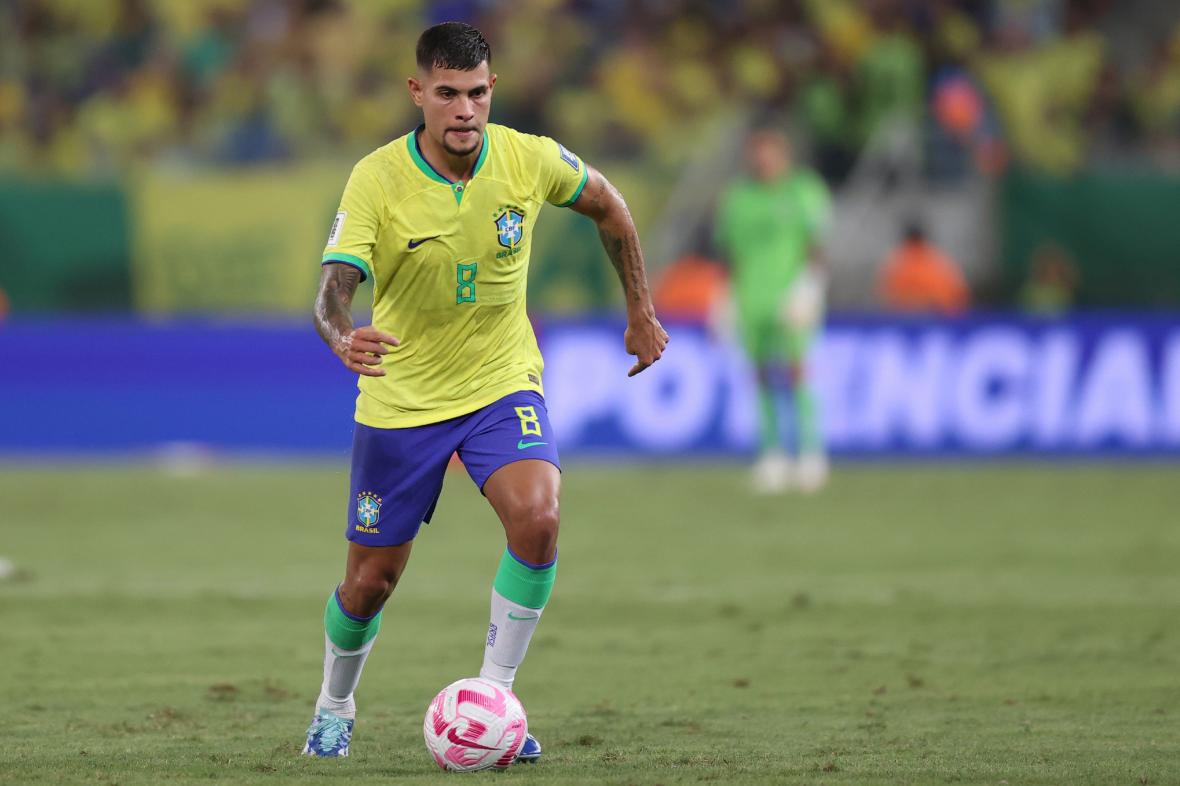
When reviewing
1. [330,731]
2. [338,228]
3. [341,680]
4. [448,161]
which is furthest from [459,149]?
[330,731]

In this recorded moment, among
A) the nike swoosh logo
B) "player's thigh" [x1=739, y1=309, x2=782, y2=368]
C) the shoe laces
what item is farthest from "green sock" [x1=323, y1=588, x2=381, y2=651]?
"player's thigh" [x1=739, y1=309, x2=782, y2=368]

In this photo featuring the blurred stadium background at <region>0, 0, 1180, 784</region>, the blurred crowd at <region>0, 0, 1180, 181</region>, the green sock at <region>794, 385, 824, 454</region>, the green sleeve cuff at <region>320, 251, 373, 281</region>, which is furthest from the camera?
the blurred crowd at <region>0, 0, 1180, 181</region>

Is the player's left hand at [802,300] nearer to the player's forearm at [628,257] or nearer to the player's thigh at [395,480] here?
the player's forearm at [628,257]

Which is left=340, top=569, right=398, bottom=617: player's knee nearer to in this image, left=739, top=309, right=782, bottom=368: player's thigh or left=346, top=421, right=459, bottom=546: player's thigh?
left=346, top=421, right=459, bottom=546: player's thigh

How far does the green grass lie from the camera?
210 inches

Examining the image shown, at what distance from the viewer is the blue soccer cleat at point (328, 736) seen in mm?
5332

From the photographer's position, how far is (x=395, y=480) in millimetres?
5348

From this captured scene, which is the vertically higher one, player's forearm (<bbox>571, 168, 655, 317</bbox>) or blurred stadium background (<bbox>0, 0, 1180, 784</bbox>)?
player's forearm (<bbox>571, 168, 655, 317</bbox>)

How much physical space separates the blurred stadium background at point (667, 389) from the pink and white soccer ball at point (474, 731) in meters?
0.14

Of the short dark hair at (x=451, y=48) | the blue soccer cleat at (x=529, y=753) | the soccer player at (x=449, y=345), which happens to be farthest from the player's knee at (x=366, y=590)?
the short dark hair at (x=451, y=48)

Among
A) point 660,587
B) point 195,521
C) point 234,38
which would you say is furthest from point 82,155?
point 660,587

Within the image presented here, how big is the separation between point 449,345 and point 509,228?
41 centimetres

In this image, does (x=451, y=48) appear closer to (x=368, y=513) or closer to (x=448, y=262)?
(x=448, y=262)

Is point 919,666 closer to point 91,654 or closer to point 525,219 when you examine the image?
point 525,219
